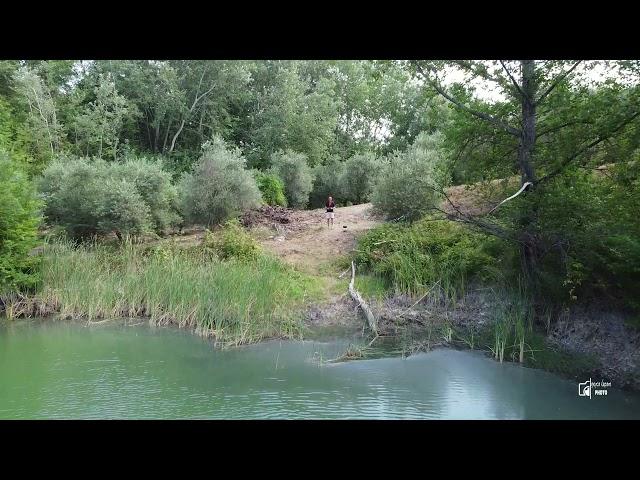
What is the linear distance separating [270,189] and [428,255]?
29.5 ft

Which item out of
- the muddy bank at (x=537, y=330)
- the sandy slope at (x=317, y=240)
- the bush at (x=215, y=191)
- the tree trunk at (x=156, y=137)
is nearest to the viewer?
the muddy bank at (x=537, y=330)

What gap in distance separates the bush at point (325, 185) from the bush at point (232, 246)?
9.40 metres

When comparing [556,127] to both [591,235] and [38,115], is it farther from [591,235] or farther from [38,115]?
[38,115]

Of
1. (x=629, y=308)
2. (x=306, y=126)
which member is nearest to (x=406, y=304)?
(x=629, y=308)

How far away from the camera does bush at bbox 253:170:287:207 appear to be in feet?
59.0

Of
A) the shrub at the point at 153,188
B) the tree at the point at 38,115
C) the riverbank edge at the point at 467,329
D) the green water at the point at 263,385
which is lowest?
the green water at the point at 263,385

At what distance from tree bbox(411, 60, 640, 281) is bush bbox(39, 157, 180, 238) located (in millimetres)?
7614

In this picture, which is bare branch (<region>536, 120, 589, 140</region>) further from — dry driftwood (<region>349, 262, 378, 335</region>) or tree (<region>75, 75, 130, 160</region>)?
tree (<region>75, 75, 130, 160</region>)

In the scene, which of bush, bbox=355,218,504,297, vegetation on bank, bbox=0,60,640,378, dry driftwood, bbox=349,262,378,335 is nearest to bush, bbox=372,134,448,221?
vegetation on bank, bbox=0,60,640,378

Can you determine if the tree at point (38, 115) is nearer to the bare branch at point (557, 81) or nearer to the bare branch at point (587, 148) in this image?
the bare branch at point (557, 81)

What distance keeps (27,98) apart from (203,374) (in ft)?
56.3

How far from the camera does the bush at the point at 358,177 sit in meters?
20.3

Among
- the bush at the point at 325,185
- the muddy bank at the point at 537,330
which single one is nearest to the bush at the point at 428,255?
the muddy bank at the point at 537,330

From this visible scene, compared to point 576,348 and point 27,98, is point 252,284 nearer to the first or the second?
point 576,348
